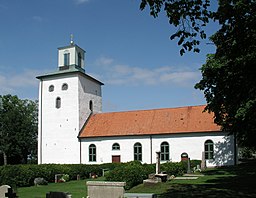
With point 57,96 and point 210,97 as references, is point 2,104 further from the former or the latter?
point 210,97

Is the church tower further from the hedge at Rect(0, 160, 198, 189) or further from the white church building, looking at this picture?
the hedge at Rect(0, 160, 198, 189)

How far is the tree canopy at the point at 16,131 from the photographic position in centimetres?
5088

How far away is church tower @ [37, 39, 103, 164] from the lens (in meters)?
38.1

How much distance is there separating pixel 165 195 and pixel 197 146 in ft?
62.4

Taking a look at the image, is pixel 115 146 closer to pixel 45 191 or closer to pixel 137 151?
pixel 137 151

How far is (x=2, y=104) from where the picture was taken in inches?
2176

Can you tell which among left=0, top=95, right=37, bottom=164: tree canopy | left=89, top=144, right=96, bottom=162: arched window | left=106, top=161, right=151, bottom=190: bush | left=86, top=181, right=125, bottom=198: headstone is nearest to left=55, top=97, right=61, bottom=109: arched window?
left=89, top=144, right=96, bottom=162: arched window

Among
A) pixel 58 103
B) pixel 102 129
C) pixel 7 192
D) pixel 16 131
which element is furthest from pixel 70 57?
pixel 7 192

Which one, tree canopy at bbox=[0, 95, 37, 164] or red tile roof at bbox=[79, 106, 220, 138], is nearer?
red tile roof at bbox=[79, 106, 220, 138]

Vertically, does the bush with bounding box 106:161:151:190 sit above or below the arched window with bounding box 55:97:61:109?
below

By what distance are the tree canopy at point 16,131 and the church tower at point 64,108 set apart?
13665 mm

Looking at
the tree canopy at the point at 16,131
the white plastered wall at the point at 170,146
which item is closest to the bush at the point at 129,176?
the white plastered wall at the point at 170,146

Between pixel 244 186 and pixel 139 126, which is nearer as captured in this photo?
pixel 244 186

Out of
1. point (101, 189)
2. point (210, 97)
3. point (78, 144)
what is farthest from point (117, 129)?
point (101, 189)
